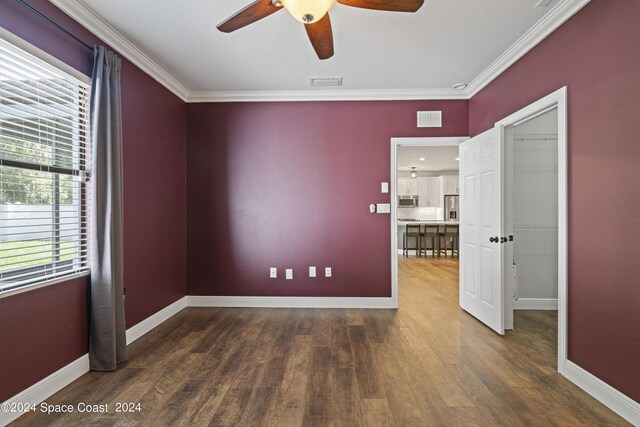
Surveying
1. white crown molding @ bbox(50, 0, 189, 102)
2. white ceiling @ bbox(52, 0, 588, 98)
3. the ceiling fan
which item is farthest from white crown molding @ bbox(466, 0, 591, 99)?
white crown molding @ bbox(50, 0, 189, 102)

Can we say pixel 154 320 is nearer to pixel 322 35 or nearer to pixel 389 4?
pixel 322 35

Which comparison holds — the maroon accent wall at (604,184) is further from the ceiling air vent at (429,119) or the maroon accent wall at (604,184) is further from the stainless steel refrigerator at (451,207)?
the stainless steel refrigerator at (451,207)

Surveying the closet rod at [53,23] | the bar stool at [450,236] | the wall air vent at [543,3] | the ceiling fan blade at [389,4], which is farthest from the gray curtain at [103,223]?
the bar stool at [450,236]

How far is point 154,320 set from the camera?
345cm

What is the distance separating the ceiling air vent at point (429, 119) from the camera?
163 inches

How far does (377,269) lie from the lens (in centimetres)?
415

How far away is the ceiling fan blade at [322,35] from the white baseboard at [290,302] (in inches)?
116

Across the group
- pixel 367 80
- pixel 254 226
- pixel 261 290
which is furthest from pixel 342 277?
pixel 367 80

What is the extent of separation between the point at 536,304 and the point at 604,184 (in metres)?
2.51

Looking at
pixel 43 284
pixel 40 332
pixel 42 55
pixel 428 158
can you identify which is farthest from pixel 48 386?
pixel 428 158

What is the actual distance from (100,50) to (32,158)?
104cm

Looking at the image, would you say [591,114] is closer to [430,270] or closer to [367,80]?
[367,80]

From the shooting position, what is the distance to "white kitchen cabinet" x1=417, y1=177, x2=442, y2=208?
34.3 feet

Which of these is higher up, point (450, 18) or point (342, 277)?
point (450, 18)
